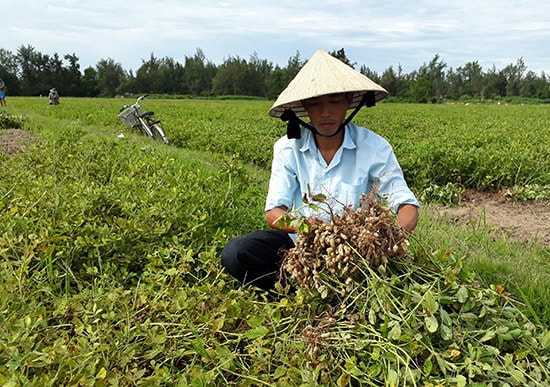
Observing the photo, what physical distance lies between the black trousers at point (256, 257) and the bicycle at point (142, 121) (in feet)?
22.0

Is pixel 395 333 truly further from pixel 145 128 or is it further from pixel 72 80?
pixel 72 80

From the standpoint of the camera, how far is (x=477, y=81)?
7406cm

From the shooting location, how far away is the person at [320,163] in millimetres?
2309

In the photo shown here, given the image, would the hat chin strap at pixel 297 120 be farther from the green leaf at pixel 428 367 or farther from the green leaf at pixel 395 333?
the green leaf at pixel 428 367

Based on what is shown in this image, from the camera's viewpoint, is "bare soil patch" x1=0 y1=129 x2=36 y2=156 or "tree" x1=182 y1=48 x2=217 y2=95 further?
"tree" x1=182 y1=48 x2=217 y2=95

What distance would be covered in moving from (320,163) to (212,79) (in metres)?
69.7

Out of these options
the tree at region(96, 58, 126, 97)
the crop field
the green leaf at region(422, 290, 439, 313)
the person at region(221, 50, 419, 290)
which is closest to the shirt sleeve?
the person at region(221, 50, 419, 290)

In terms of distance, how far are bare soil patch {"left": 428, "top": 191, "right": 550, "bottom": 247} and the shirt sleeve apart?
83.8 inches

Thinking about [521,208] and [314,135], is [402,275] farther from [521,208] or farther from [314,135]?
[521,208]

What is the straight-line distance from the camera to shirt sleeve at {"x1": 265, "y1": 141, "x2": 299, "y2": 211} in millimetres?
2426

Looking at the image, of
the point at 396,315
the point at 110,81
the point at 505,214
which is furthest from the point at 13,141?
the point at 110,81

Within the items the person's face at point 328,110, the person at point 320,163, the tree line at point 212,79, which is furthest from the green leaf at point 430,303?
the tree line at point 212,79

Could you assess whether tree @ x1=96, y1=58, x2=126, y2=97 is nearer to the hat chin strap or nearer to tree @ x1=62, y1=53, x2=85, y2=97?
tree @ x1=62, y1=53, x2=85, y2=97

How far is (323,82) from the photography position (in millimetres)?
2215
